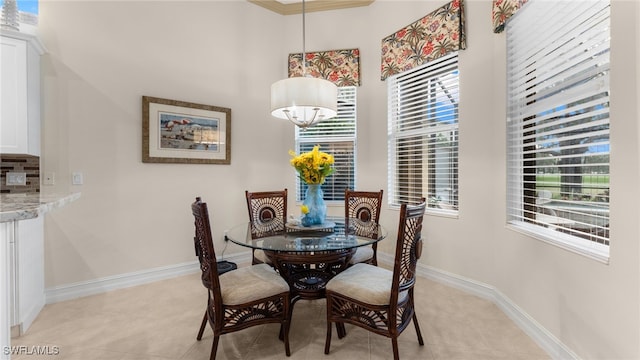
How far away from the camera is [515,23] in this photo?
7.35 feet

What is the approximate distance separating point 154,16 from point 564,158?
3.97 m

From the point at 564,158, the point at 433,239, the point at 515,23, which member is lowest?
the point at 433,239

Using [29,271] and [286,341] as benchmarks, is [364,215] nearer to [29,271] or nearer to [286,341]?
[286,341]

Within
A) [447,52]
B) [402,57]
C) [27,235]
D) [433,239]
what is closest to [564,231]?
[433,239]

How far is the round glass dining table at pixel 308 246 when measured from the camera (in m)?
1.83

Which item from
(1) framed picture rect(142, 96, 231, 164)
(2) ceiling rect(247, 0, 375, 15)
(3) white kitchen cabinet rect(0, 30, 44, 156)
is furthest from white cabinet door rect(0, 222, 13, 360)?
(2) ceiling rect(247, 0, 375, 15)

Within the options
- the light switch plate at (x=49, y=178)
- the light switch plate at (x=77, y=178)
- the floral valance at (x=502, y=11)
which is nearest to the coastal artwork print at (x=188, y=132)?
the light switch plate at (x=77, y=178)

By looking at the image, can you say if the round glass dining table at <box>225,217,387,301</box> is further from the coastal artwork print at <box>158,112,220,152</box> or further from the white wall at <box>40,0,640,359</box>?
the coastal artwork print at <box>158,112,220,152</box>

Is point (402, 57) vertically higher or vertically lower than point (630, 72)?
higher

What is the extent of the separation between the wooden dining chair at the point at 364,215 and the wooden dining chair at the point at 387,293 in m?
0.57

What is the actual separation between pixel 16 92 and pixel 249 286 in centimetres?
235

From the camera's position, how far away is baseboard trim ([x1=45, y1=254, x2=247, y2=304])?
255 centimetres

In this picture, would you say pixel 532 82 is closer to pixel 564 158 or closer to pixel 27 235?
pixel 564 158

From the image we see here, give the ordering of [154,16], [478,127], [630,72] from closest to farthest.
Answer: [630,72] → [478,127] → [154,16]
